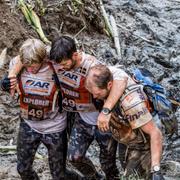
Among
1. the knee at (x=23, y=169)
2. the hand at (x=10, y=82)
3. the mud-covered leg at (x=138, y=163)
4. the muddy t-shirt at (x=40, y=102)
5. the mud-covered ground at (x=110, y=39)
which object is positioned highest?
the hand at (x=10, y=82)

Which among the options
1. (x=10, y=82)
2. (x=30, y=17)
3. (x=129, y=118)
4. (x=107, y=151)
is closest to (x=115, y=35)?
(x=30, y=17)

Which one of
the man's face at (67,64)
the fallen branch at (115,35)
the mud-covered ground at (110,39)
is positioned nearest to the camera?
the man's face at (67,64)

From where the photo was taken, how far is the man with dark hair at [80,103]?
546 centimetres

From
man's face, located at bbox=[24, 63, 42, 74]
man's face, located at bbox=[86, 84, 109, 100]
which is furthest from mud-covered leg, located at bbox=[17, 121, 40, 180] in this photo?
man's face, located at bbox=[86, 84, 109, 100]

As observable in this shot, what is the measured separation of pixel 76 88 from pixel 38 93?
382 mm

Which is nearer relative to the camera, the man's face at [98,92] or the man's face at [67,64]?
the man's face at [98,92]

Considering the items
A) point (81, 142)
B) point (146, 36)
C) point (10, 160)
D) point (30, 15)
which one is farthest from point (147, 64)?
point (81, 142)

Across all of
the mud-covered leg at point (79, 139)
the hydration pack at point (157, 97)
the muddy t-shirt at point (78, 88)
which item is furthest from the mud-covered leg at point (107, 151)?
the hydration pack at point (157, 97)

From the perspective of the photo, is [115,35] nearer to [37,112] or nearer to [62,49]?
[37,112]

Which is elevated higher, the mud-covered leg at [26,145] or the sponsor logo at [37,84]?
the sponsor logo at [37,84]

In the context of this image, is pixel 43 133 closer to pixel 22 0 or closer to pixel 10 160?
pixel 10 160

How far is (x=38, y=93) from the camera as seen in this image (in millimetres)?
5902

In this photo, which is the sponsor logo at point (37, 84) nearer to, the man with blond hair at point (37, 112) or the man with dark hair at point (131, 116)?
the man with blond hair at point (37, 112)

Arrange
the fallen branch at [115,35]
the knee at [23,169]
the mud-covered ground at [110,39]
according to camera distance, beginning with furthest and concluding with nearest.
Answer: the fallen branch at [115,35] < the mud-covered ground at [110,39] < the knee at [23,169]
